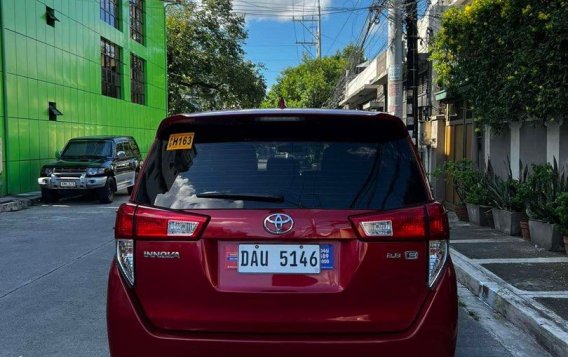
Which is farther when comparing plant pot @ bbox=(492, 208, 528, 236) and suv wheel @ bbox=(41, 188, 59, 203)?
suv wheel @ bbox=(41, 188, 59, 203)

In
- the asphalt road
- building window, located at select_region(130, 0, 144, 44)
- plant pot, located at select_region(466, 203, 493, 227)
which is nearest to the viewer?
the asphalt road

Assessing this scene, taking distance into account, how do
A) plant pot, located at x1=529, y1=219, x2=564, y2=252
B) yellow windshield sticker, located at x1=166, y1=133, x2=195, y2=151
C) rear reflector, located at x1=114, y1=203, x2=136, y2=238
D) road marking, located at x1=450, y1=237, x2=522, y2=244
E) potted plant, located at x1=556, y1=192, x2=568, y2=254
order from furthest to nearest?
road marking, located at x1=450, y1=237, x2=522, y2=244, plant pot, located at x1=529, y1=219, x2=564, y2=252, potted plant, located at x1=556, y1=192, x2=568, y2=254, yellow windshield sticker, located at x1=166, y1=133, x2=195, y2=151, rear reflector, located at x1=114, y1=203, x2=136, y2=238

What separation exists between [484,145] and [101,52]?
18.7m

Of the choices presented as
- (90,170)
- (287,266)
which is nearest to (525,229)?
(287,266)

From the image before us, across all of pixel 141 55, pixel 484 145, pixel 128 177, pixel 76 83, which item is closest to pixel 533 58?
pixel 484 145

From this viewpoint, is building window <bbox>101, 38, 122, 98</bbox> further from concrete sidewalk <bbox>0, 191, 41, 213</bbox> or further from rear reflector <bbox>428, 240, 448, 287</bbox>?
rear reflector <bbox>428, 240, 448, 287</bbox>

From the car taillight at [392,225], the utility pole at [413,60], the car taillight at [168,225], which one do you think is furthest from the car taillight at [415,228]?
the utility pole at [413,60]

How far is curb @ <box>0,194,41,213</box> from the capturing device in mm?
14521

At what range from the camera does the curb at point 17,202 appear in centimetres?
1452

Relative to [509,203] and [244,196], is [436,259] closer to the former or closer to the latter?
[244,196]

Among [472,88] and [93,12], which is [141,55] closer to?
[93,12]

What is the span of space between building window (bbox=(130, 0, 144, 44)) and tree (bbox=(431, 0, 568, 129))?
73.3 ft

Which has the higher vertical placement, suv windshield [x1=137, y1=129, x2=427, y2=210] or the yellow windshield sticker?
the yellow windshield sticker

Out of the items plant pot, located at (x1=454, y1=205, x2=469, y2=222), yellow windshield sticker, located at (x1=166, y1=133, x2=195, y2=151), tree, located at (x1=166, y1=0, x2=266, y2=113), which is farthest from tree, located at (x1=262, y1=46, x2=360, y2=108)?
yellow windshield sticker, located at (x1=166, y1=133, x2=195, y2=151)
